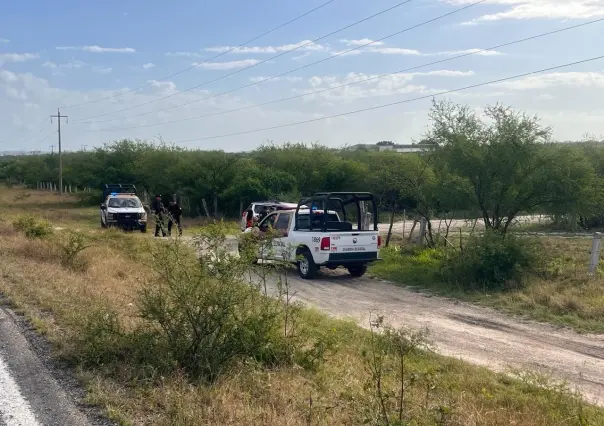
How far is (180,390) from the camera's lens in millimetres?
5555

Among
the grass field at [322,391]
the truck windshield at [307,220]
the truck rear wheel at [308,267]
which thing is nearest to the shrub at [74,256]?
the grass field at [322,391]

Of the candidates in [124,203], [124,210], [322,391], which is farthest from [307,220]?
[124,203]

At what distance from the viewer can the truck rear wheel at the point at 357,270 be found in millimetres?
16516

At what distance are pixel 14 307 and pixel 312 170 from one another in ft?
107

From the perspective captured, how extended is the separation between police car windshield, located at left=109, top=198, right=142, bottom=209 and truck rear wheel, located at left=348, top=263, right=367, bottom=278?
16736mm

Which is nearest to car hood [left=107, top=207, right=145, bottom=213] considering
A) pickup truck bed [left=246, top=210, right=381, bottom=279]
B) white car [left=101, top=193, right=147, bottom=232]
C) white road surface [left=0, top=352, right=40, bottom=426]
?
white car [left=101, top=193, right=147, bottom=232]

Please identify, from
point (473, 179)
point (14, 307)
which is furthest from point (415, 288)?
point (14, 307)

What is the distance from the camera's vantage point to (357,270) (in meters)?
16.6

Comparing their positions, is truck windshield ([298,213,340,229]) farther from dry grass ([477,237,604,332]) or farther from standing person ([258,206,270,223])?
dry grass ([477,237,604,332])

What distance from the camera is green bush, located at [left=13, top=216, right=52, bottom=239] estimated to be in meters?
18.8

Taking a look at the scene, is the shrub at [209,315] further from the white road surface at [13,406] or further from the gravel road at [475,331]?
the white road surface at [13,406]

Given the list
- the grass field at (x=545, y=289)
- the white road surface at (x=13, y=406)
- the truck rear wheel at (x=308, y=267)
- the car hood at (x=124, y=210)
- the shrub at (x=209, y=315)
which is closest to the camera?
Answer: the white road surface at (x=13, y=406)

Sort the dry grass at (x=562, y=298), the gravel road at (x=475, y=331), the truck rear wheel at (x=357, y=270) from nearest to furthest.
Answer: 1. the gravel road at (x=475, y=331)
2. the dry grass at (x=562, y=298)
3. the truck rear wheel at (x=357, y=270)

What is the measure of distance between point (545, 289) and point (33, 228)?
14.4 metres
